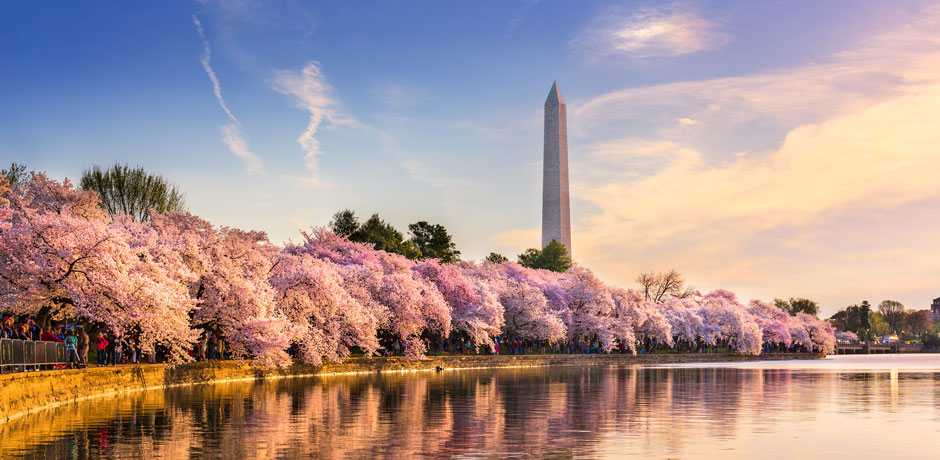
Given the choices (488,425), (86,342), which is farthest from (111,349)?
(488,425)

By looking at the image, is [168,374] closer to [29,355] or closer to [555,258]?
[29,355]

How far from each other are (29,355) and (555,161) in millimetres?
86271

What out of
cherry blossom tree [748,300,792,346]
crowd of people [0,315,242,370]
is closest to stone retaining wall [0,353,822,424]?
crowd of people [0,315,242,370]

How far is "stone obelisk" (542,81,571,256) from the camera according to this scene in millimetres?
114875

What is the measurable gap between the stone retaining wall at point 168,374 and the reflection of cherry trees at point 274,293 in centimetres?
122

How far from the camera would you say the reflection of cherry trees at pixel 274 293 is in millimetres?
42969

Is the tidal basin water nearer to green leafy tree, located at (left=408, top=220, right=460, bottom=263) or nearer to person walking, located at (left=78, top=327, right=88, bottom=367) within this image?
person walking, located at (left=78, top=327, right=88, bottom=367)

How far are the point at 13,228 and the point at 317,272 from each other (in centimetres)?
2520

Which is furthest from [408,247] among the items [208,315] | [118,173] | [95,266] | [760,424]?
[760,424]

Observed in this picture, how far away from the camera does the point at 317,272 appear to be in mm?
66188

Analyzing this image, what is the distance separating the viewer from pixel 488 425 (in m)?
26.0

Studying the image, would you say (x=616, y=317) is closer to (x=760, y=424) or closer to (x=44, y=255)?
(x=44, y=255)

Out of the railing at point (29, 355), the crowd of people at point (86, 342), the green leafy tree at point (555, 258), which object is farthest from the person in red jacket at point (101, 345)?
the green leafy tree at point (555, 258)

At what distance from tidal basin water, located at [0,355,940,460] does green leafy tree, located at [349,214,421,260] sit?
75027 millimetres
